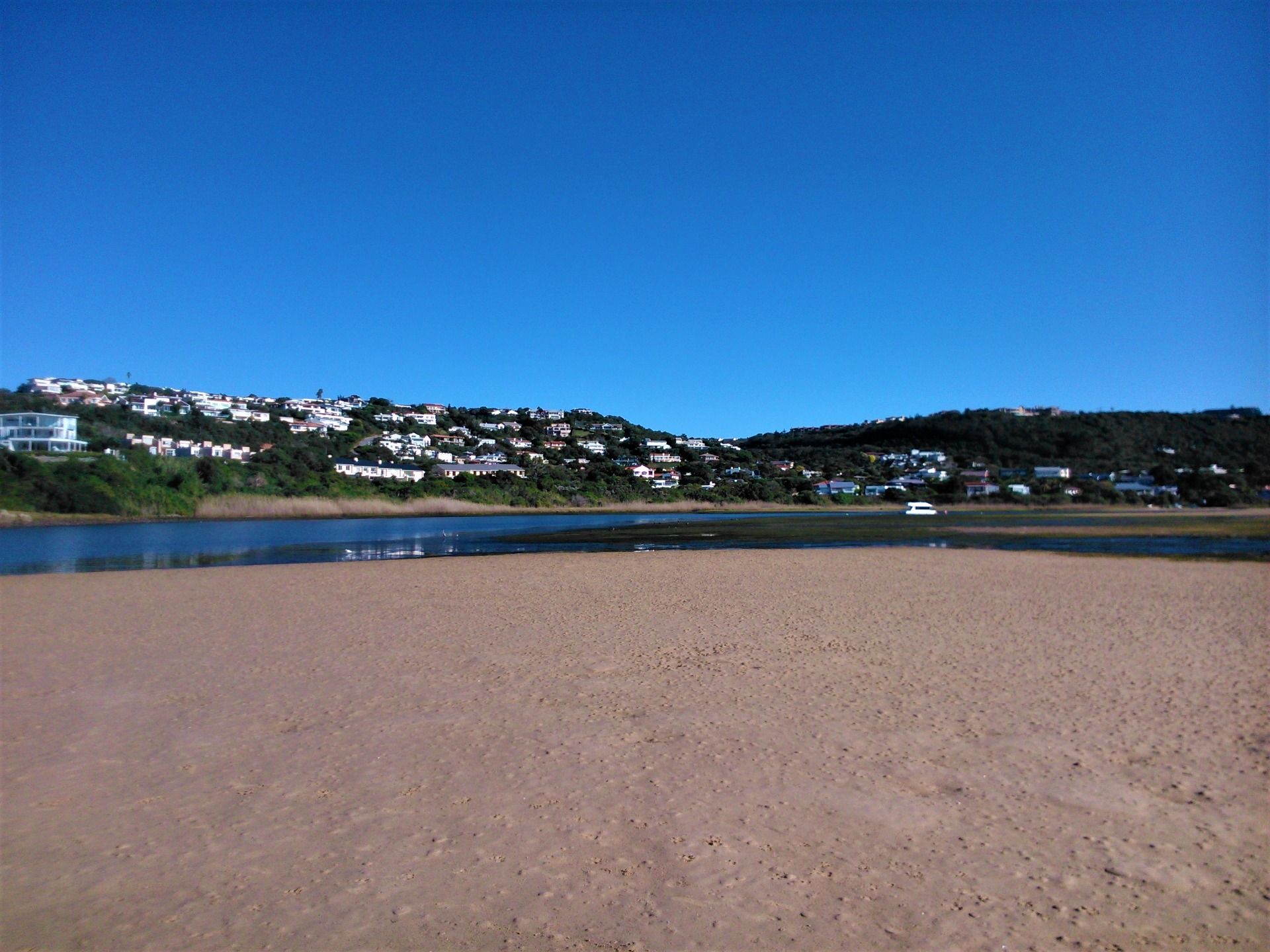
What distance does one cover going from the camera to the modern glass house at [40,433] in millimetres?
60094

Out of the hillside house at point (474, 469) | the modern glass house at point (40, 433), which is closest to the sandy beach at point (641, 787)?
the modern glass house at point (40, 433)

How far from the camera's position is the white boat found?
215 ft

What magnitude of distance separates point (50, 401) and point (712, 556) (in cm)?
7774

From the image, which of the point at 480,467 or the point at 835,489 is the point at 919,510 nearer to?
the point at 835,489

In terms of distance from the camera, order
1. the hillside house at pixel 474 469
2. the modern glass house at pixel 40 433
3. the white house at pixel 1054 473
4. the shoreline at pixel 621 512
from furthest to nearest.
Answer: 1. the white house at pixel 1054 473
2. the hillside house at pixel 474 469
3. the modern glass house at pixel 40 433
4. the shoreline at pixel 621 512

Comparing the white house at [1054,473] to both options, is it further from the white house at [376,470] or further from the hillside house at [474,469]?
the white house at [376,470]

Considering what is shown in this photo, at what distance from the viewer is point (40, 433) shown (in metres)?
61.3

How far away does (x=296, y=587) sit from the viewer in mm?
16844

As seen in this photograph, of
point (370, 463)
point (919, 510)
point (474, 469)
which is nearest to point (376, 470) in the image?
point (370, 463)

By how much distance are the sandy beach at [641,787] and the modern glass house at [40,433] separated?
6157 centimetres

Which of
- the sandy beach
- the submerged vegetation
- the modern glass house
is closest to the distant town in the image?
the modern glass house

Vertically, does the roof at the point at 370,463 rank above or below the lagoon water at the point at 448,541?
above

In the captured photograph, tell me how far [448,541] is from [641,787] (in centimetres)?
3156

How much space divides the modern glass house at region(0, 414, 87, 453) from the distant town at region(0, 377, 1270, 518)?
0.37 feet
